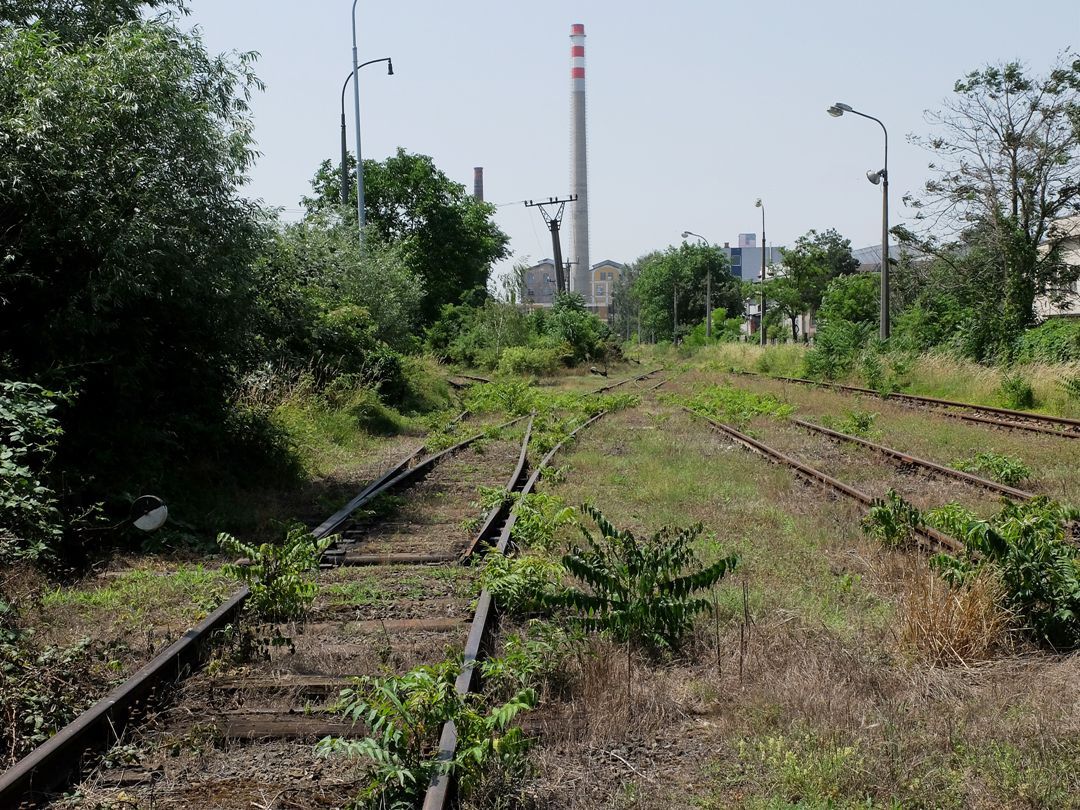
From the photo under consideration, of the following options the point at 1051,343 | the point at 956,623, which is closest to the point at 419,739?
the point at 956,623

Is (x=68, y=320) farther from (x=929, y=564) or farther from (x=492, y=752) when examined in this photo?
(x=929, y=564)

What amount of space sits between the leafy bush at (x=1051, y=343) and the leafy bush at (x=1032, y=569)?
1881 centimetres

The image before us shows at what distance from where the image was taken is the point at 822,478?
1101cm

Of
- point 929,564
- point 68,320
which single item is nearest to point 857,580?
point 929,564

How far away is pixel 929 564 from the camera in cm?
604

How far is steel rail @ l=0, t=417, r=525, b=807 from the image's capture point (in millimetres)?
3732

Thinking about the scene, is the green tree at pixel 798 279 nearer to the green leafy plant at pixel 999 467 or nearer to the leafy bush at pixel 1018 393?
the leafy bush at pixel 1018 393

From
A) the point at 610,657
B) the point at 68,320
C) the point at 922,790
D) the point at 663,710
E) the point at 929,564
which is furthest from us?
the point at 68,320

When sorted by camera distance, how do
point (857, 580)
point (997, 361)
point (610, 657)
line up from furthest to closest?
point (997, 361)
point (857, 580)
point (610, 657)

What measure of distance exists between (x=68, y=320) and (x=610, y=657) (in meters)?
6.30

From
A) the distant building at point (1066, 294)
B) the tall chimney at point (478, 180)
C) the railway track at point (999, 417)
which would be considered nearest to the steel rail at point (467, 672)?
the railway track at point (999, 417)

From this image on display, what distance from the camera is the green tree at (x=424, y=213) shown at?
5734cm

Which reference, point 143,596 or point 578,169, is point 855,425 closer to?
point 143,596

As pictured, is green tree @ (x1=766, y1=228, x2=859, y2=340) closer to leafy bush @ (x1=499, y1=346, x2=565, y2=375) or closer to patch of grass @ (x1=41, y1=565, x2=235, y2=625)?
leafy bush @ (x1=499, y1=346, x2=565, y2=375)
